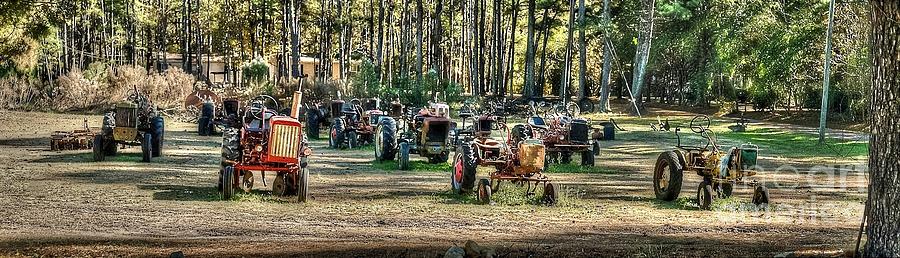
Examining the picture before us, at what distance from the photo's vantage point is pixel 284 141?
13680 millimetres

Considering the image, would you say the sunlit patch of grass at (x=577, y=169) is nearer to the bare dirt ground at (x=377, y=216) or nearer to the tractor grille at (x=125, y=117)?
the bare dirt ground at (x=377, y=216)

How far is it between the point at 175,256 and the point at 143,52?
64.3 metres

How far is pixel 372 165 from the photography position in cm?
2030

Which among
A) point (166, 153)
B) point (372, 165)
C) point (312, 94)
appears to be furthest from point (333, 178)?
point (312, 94)

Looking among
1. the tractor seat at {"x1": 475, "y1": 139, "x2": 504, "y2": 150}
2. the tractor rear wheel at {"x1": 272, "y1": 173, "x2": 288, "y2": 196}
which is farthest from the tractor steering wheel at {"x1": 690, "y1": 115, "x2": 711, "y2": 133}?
the tractor rear wheel at {"x1": 272, "y1": 173, "x2": 288, "y2": 196}

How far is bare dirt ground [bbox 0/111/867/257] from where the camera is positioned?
9336mm

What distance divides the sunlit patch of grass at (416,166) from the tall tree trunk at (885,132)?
1289 centimetres

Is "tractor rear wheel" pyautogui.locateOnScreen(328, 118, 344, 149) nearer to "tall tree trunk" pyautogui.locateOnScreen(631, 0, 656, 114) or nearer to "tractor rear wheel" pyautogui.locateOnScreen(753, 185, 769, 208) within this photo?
"tractor rear wheel" pyautogui.locateOnScreen(753, 185, 769, 208)

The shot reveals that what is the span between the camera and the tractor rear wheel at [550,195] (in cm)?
1388

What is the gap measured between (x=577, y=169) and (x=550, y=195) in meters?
6.21

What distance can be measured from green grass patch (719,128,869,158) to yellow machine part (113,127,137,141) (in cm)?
1431

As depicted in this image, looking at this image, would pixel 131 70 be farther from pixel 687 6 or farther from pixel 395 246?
pixel 395 246

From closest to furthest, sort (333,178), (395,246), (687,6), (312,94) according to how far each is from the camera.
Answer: (395,246), (333,178), (312,94), (687,6)

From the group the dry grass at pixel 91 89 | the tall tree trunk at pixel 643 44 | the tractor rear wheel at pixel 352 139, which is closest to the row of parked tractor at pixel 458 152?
the tractor rear wheel at pixel 352 139
